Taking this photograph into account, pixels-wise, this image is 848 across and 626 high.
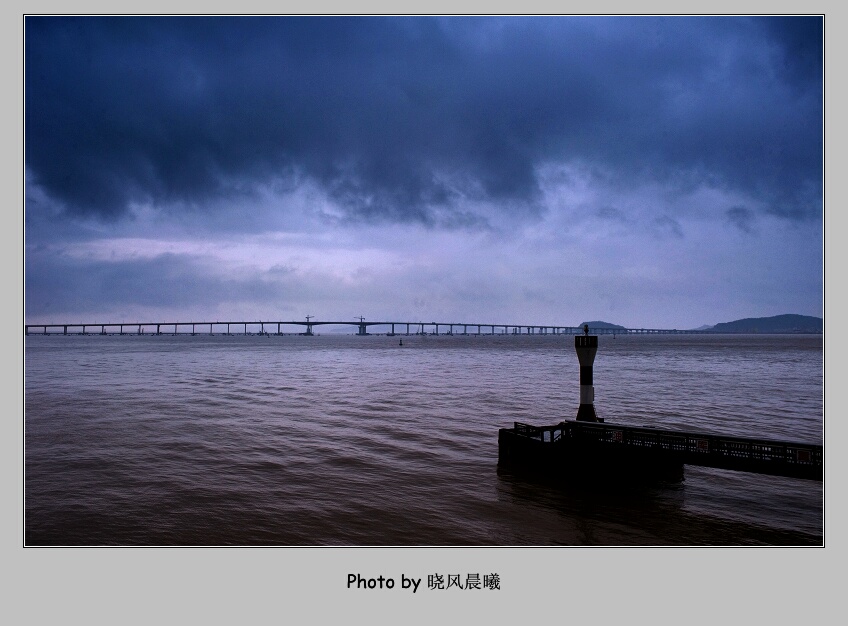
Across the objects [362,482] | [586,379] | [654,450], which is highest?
[586,379]

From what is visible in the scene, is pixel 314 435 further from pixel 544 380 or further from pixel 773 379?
pixel 773 379

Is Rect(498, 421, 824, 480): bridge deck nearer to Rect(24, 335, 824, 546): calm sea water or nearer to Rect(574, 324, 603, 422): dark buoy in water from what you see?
Rect(24, 335, 824, 546): calm sea water

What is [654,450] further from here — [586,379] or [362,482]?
[362,482]

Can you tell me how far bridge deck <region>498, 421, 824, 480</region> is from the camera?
15.1 meters

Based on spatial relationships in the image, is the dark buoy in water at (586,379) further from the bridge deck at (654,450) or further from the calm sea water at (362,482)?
the calm sea water at (362,482)

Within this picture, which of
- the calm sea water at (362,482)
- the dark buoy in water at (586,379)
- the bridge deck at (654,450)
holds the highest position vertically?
the dark buoy in water at (586,379)

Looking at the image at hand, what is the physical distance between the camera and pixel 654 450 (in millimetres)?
17047

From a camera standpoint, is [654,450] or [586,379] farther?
[586,379]

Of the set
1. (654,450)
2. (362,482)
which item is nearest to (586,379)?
(654,450)

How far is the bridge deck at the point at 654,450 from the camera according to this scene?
15.1m

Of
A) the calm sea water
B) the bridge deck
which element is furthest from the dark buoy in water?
the calm sea water

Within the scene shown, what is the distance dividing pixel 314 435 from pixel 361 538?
12.4m

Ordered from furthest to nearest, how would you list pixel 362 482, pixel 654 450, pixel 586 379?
pixel 586 379, pixel 362 482, pixel 654 450

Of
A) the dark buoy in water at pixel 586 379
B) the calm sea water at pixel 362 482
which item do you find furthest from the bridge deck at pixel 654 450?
the dark buoy in water at pixel 586 379
